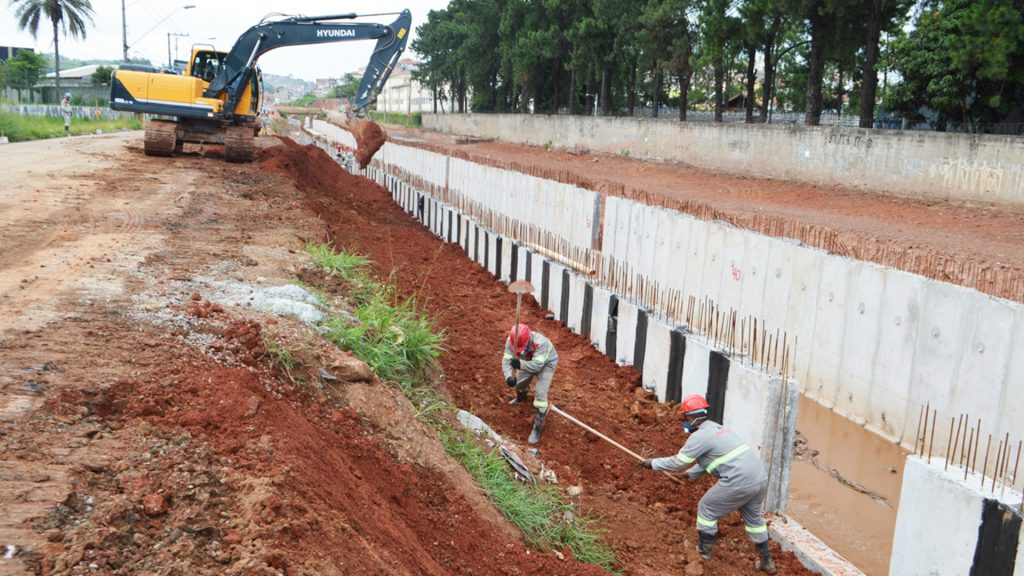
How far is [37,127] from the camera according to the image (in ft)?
120

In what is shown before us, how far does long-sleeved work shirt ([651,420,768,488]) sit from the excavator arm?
16476mm

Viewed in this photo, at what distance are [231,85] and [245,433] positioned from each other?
18369 millimetres

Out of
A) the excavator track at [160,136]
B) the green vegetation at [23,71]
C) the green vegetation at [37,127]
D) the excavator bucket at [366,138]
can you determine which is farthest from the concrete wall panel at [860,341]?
the green vegetation at [23,71]

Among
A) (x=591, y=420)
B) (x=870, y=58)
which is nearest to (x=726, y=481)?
(x=591, y=420)

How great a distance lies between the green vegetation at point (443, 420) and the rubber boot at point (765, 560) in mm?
1179

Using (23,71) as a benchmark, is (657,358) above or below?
below

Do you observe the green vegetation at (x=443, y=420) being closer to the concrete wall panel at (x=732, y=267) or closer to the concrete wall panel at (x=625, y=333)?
the concrete wall panel at (x=625, y=333)

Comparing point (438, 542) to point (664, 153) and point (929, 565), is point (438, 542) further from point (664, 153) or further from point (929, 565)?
point (664, 153)

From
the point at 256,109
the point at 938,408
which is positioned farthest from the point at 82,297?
the point at 256,109

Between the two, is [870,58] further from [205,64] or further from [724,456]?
[724,456]

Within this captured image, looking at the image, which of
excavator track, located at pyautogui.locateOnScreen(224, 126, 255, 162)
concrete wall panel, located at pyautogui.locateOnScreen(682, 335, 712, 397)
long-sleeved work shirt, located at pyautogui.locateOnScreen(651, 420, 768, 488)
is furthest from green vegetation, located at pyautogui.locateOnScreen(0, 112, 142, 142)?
long-sleeved work shirt, located at pyautogui.locateOnScreen(651, 420, 768, 488)

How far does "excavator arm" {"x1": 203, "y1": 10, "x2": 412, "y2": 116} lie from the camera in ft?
68.9

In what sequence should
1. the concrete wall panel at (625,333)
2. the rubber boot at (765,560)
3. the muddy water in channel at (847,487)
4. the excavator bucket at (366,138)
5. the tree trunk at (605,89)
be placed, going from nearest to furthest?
the rubber boot at (765,560)
the muddy water in channel at (847,487)
the concrete wall panel at (625,333)
the excavator bucket at (366,138)
the tree trunk at (605,89)

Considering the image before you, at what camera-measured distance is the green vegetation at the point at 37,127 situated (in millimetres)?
33375
